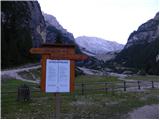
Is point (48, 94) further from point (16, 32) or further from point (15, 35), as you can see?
point (16, 32)

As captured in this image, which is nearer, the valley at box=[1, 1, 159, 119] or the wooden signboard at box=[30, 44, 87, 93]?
the wooden signboard at box=[30, 44, 87, 93]

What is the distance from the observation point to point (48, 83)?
32.7 feet

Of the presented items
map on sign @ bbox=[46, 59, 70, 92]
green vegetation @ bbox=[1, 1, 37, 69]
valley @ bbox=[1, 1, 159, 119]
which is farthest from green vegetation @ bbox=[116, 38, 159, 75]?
map on sign @ bbox=[46, 59, 70, 92]

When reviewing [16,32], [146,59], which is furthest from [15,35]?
[146,59]

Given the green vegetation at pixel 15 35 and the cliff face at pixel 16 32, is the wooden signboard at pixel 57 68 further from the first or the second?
the cliff face at pixel 16 32

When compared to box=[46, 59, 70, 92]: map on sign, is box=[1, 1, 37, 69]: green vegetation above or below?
above

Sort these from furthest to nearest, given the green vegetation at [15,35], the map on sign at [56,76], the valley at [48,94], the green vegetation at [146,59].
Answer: the green vegetation at [146,59], the green vegetation at [15,35], the valley at [48,94], the map on sign at [56,76]

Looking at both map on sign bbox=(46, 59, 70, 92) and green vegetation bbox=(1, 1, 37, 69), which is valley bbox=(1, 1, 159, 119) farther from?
map on sign bbox=(46, 59, 70, 92)

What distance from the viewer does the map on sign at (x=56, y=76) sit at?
9.97m

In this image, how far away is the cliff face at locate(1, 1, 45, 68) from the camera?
73.8 metres

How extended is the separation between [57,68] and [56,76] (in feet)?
0.77

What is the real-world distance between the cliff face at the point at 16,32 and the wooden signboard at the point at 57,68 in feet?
193

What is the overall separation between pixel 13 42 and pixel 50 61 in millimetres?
70506

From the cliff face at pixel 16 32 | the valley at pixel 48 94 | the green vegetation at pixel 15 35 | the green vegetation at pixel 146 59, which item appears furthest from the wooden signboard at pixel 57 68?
the green vegetation at pixel 146 59
